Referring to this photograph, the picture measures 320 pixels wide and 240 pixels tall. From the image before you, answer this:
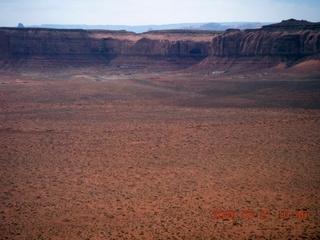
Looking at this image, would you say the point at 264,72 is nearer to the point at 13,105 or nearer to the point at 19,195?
the point at 13,105
